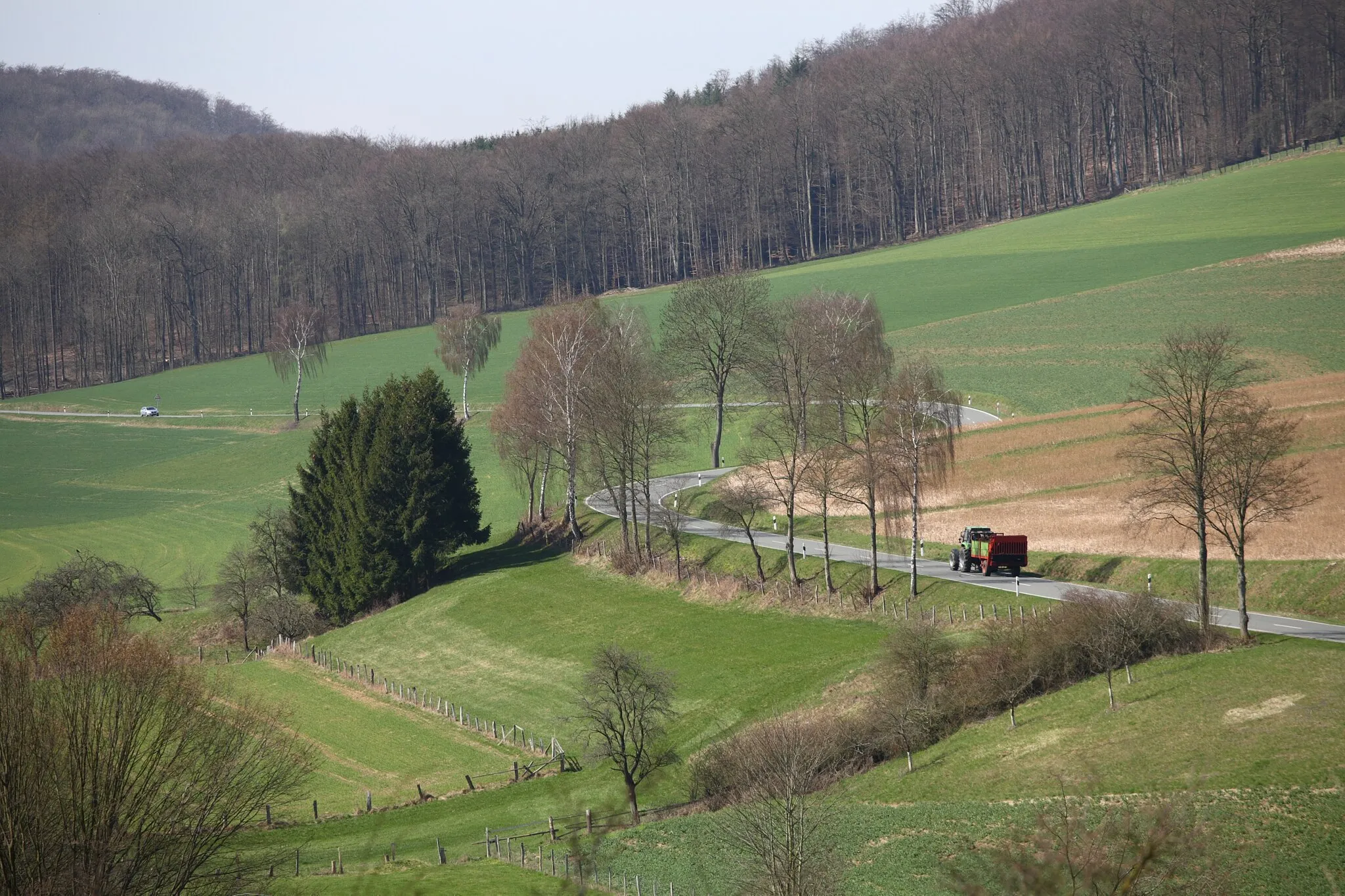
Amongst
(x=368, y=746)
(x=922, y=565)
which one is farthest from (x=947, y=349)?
(x=368, y=746)

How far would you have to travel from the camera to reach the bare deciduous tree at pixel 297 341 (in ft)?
392

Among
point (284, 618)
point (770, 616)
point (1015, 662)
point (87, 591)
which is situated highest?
point (1015, 662)

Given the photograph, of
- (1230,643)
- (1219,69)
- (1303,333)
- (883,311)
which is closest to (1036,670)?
(1230,643)

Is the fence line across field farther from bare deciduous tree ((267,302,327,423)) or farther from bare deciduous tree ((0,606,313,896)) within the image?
bare deciduous tree ((267,302,327,423))

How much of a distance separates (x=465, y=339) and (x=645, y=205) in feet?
233

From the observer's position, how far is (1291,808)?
26.7 m

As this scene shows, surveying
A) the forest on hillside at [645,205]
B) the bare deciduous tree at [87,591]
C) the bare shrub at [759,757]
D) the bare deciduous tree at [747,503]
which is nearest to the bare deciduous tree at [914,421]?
the bare deciduous tree at [747,503]

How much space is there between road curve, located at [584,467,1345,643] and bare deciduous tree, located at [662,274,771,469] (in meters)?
6.53

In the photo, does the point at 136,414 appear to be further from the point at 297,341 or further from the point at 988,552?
the point at 988,552

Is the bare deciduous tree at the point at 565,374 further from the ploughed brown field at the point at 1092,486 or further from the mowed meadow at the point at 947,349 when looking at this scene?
the ploughed brown field at the point at 1092,486

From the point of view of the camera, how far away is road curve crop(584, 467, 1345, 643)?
3928 cm

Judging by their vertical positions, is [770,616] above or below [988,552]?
below

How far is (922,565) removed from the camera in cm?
5519

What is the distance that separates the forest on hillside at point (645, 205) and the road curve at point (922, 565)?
257 ft
